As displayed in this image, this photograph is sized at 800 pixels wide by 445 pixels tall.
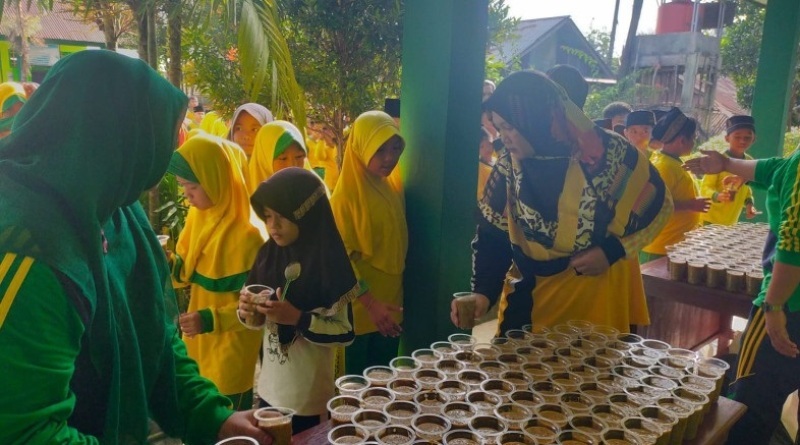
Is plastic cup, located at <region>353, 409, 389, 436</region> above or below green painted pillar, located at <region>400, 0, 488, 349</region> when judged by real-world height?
below

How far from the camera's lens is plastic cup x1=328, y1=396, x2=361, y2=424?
143 cm

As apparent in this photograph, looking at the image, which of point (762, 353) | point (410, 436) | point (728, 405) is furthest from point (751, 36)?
point (410, 436)

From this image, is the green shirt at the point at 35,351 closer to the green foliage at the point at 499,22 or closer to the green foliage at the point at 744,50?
the green foliage at the point at 499,22

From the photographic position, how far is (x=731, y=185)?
214 inches

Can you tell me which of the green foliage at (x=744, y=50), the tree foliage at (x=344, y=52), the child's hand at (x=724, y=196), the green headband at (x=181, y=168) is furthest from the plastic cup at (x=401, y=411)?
the green foliage at (x=744, y=50)

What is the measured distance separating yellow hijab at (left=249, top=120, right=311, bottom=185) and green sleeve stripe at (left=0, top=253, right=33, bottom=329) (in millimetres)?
2323

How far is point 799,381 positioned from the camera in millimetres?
2514

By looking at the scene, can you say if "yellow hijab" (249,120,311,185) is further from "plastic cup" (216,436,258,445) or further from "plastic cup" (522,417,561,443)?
"plastic cup" (522,417,561,443)

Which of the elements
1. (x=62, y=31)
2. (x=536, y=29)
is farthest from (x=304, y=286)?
(x=62, y=31)

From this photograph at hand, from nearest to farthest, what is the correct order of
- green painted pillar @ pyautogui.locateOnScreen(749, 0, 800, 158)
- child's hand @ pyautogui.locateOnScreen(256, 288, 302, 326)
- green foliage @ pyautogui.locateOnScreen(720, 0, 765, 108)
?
child's hand @ pyautogui.locateOnScreen(256, 288, 302, 326)
green painted pillar @ pyautogui.locateOnScreen(749, 0, 800, 158)
green foliage @ pyautogui.locateOnScreen(720, 0, 765, 108)

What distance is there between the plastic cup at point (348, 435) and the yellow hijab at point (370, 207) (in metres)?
1.60

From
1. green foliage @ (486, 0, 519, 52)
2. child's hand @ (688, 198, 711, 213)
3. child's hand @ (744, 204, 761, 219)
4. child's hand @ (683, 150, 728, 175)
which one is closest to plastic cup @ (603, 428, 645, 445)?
child's hand @ (683, 150, 728, 175)

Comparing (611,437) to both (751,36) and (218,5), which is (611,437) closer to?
(218,5)

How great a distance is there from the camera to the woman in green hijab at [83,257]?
0.90 meters
